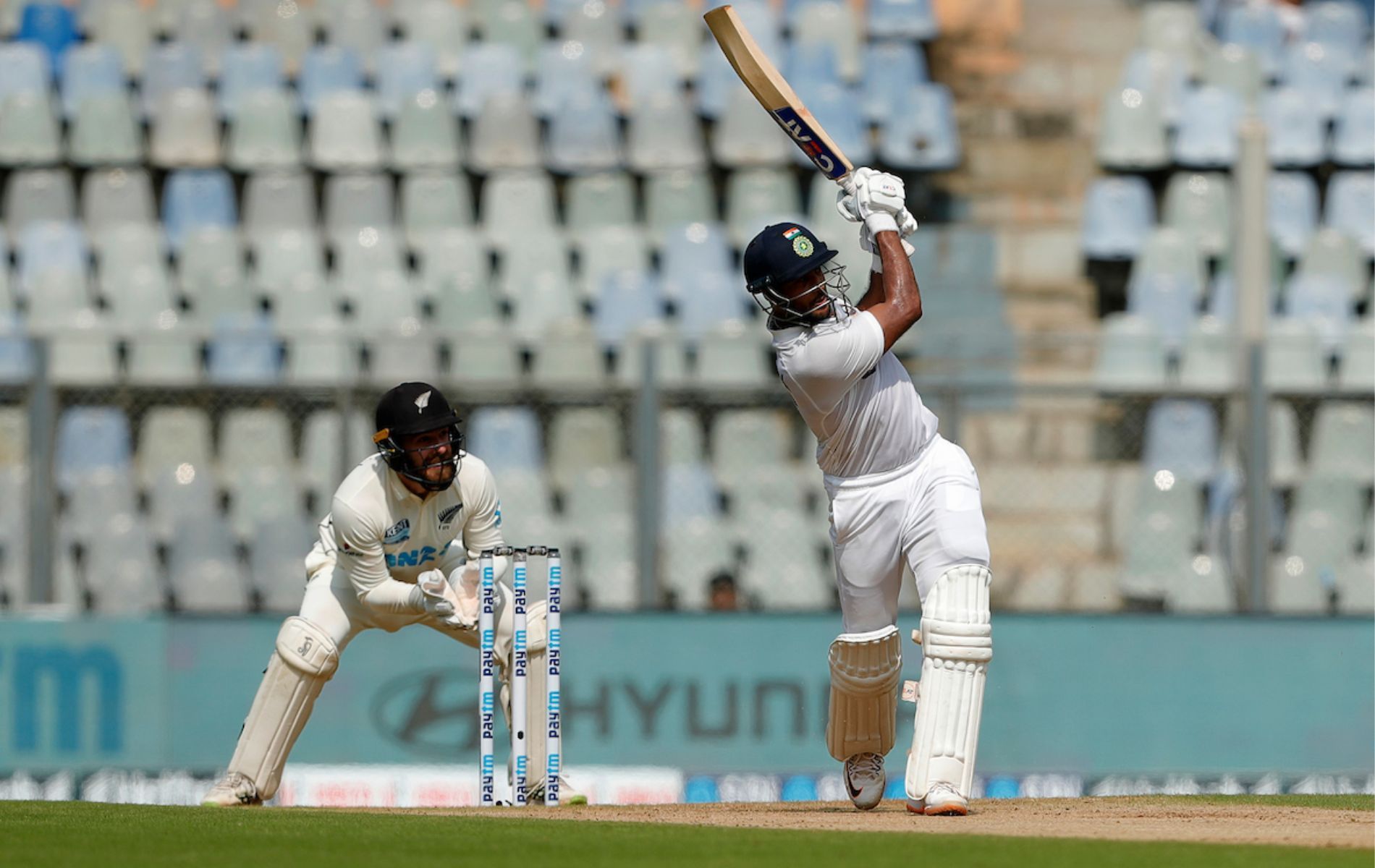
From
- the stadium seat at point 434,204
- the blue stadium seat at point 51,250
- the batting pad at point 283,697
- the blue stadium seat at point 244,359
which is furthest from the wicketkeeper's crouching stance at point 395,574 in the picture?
the blue stadium seat at point 51,250

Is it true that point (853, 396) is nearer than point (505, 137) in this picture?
Yes

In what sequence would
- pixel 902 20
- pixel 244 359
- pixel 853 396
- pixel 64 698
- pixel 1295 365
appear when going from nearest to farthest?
pixel 853 396 → pixel 64 698 → pixel 1295 365 → pixel 244 359 → pixel 902 20

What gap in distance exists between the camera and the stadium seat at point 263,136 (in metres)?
12.4

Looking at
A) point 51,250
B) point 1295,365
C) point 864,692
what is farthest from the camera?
point 51,250

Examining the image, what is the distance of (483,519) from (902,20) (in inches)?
287

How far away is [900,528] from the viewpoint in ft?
19.7

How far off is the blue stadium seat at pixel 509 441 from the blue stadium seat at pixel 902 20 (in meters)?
4.63

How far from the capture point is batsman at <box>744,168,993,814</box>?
19.0 ft

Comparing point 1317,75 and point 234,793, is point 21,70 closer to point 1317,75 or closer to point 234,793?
point 234,793

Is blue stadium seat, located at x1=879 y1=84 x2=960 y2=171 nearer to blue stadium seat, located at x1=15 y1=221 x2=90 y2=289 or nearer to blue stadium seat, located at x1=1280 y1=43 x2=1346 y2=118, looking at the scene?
blue stadium seat, located at x1=1280 y1=43 x2=1346 y2=118

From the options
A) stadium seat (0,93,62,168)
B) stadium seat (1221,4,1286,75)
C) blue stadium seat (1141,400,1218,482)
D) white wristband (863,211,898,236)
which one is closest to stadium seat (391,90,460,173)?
stadium seat (0,93,62,168)

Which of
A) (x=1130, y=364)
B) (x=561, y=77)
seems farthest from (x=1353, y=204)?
(x=561, y=77)

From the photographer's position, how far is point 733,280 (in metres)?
11.6

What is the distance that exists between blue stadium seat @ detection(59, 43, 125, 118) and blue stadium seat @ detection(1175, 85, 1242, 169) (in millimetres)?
6747
